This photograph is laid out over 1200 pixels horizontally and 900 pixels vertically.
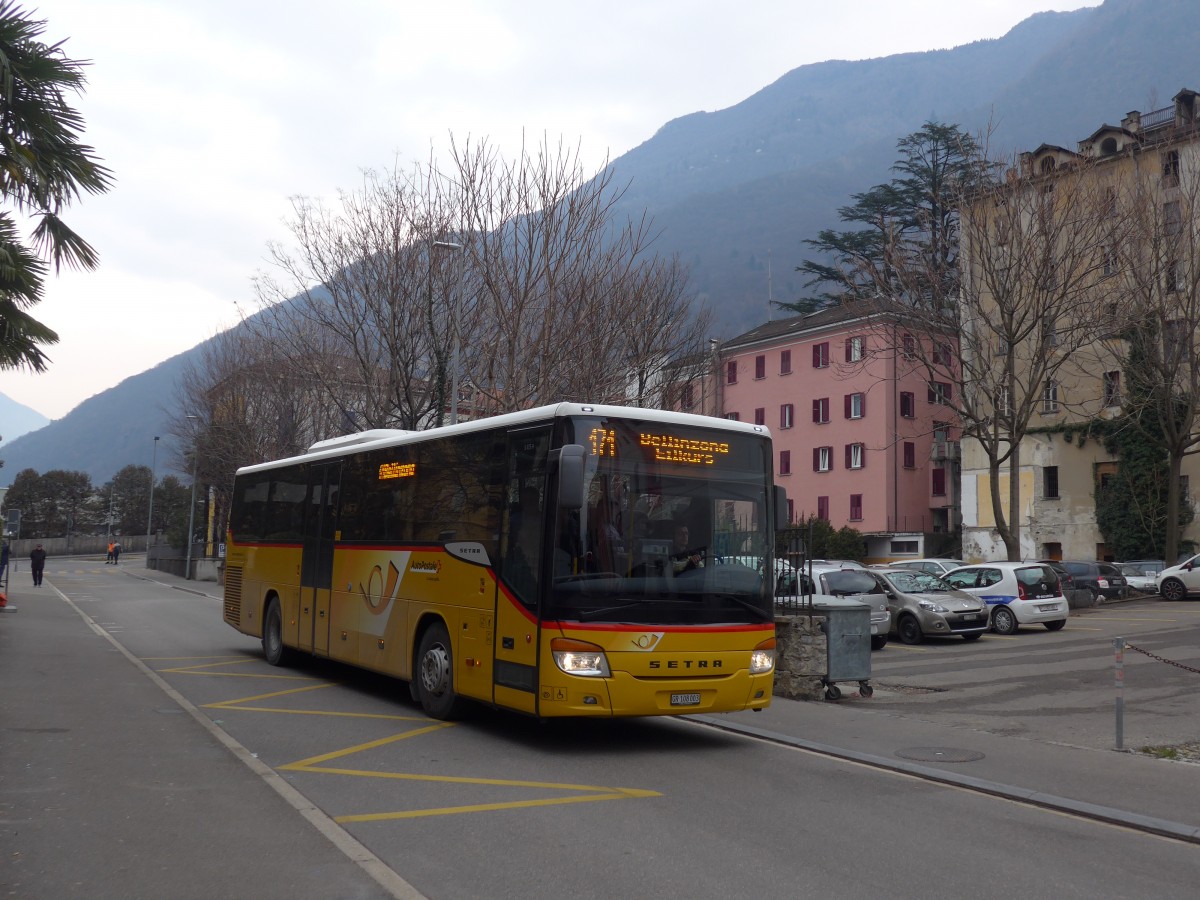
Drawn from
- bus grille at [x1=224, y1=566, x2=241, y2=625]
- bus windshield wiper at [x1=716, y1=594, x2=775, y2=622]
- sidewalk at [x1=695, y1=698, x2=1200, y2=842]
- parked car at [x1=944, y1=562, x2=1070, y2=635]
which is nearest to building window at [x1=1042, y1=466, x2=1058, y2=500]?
parked car at [x1=944, y1=562, x2=1070, y2=635]

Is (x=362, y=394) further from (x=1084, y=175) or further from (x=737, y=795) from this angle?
(x=737, y=795)

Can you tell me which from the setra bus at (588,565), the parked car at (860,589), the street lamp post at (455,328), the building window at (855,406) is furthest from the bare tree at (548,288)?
the building window at (855,406)

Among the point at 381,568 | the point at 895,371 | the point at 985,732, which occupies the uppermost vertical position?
the point at 895,371

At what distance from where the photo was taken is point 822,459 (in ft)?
210

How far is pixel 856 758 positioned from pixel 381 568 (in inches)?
235

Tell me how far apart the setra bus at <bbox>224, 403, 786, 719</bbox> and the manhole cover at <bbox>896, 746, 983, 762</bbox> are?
1371mm

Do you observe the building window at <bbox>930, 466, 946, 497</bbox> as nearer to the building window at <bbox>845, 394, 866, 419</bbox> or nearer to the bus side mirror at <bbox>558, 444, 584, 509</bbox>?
the building window at <bbox>845, 394, 866, 419</bbox>

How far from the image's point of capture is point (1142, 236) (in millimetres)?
33906

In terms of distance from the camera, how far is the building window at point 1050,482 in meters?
49.6

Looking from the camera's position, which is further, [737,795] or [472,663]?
[472,663]

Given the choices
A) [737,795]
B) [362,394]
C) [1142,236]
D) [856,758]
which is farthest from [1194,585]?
[737,795]

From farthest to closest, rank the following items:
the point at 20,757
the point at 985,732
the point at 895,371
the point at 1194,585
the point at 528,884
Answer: the point at 895,371, the point at 1194,585, the point at 985,732, the point at 20,757, the point at 528,884

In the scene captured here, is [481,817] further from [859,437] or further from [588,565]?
[859,437]

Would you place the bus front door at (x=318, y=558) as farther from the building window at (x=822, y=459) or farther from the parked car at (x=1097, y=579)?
the building window at (x=822, y=459)
